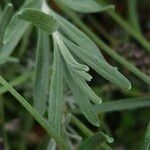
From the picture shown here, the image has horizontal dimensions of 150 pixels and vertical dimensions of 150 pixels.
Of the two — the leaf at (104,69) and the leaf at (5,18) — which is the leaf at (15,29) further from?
the leaf at (104,69)

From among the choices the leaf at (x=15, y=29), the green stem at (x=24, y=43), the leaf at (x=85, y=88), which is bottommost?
the green stem at (x=24, y=43)

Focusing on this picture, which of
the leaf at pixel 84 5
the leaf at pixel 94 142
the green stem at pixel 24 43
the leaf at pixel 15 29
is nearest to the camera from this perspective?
the leaf at pixel 94 142

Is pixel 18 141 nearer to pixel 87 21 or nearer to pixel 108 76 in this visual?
pixel 87 21

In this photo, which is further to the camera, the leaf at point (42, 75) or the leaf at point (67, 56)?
the leaf at point (42, 75)

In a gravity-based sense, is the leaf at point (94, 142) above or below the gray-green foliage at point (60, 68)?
below

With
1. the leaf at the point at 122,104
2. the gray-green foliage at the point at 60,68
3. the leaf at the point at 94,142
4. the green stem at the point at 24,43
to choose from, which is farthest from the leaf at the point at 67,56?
the green stem at the point at 24,43

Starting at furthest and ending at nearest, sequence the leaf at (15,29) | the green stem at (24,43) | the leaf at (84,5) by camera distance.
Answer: the green stem at (24,43) → the leaf at (84,5) → the leaf at (15,29)

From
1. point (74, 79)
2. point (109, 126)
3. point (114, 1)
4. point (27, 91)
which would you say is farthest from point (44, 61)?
point (114, 1)
